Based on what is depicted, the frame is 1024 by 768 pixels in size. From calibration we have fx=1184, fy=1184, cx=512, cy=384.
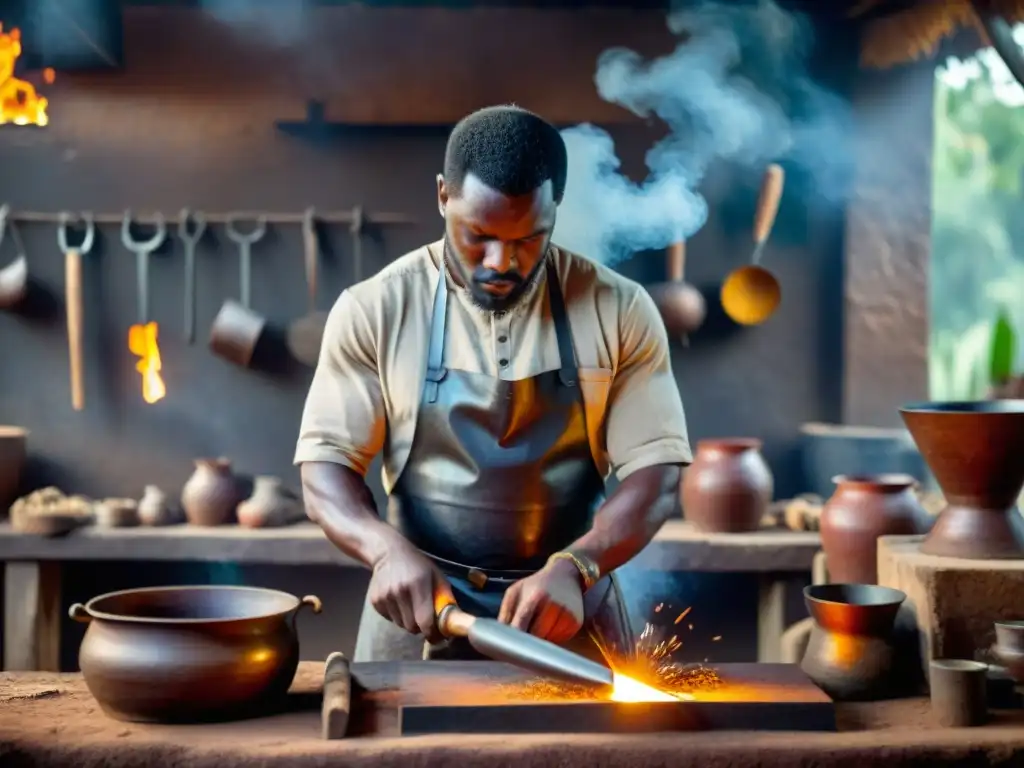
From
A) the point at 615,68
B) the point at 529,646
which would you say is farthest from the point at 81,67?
the point at 529,646

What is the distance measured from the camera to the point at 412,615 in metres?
2.72

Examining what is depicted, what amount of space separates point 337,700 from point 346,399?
845mm

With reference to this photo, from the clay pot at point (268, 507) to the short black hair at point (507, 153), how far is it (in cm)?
325

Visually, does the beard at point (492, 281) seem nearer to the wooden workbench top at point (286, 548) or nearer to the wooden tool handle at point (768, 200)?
the wooden workbench top at point (286, 548)

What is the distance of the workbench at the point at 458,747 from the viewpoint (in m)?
2.29

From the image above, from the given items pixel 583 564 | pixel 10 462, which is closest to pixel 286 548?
pixel 10 462

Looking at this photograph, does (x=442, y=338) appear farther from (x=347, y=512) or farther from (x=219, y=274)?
(x=219, y=274)

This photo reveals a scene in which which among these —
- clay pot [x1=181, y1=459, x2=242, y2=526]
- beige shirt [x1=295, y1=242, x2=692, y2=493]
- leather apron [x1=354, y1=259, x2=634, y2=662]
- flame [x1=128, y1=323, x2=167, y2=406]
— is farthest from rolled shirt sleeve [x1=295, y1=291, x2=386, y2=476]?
flame [x1=128, y1=323, x2=167, y2=406]

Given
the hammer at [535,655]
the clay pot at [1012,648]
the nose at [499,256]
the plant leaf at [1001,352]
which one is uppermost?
the nose at [499,256]

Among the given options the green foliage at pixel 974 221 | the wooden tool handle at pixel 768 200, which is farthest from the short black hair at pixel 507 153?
the green foliage at pixel 974 221

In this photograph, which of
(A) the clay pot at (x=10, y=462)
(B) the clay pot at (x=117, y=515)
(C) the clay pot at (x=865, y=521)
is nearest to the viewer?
(C) the clay pot at (x=865, y=521)

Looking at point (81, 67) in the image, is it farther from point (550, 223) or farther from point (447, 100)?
point (550, 223)

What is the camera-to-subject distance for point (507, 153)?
2.80 meters

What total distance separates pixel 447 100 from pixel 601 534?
12.3 ft
